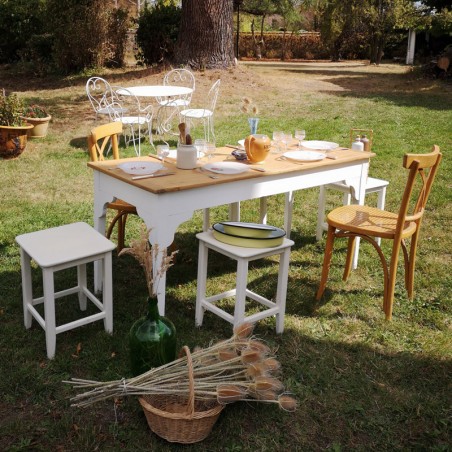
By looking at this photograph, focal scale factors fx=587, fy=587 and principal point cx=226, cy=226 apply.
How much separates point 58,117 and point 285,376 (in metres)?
6.74

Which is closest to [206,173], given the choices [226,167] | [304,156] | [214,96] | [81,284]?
[226,167]

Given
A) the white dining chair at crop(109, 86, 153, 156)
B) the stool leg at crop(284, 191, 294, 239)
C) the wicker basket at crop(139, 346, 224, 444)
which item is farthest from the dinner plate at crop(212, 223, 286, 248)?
the white dining chair at crop(109, 86, 153, 156)

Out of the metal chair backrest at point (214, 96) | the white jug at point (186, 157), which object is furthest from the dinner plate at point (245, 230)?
the metal chair backrest at point (214, 96)

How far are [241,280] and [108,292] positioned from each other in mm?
680

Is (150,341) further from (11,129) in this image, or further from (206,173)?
(11,129)

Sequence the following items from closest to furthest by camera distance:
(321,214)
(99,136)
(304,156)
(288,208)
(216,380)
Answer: (216,380), (304,156), (99,136), (288,208), (321,214)

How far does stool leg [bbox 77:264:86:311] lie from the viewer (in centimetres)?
331

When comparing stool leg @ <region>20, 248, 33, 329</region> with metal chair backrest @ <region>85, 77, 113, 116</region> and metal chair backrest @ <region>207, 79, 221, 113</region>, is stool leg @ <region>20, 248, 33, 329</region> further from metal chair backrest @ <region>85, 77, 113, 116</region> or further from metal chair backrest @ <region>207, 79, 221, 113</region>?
metal chair backrest @ <region>207, 79, 221, 113</region>

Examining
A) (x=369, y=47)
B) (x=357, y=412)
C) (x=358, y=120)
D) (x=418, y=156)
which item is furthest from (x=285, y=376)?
(x=369, y=47)

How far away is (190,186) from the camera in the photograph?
2.83 meters

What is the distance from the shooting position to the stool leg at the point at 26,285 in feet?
9.81

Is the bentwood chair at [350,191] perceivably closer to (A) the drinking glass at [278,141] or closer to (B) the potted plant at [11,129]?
(A) the drinking glass at [278,141]

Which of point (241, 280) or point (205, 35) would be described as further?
point (205, 35)

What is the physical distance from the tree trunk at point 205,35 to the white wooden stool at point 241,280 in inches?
315
